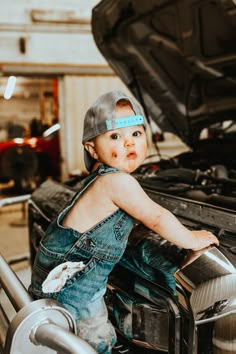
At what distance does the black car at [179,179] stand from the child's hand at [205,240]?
0.02 meters

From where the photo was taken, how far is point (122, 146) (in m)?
1.11

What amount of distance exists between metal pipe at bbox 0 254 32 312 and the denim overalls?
0.10 metres

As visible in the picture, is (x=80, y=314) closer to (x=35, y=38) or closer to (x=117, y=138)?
(x=117, y=138)

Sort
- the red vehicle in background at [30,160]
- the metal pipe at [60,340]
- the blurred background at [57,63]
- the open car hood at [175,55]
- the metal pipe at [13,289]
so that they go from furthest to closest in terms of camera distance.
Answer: the red vehicle in background at [30,160] → the blurred background at [57,63] → the open car hood at [175,55] → the metal pipe at [13,289] → the metal pipe at [60,340]

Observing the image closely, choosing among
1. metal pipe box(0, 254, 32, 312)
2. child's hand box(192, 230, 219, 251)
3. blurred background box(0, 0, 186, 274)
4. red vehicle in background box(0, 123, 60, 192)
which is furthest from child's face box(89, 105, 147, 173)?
red vehicle in background box(0, 123, 60, 192)

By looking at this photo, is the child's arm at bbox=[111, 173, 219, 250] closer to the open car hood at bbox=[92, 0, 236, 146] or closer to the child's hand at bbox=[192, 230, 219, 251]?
the child's hand at bbox=[192, 230, 219, 251]

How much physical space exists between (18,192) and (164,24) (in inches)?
194

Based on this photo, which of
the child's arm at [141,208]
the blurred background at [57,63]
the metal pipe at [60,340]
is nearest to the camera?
the metal pipe at [60,340]

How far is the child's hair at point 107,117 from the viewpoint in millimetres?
1094

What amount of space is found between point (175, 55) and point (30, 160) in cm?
367

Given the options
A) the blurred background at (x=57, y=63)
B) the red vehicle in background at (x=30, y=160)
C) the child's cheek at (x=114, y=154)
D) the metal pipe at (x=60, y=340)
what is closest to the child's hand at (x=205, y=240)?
the child's cheek at (x=114, y=154)

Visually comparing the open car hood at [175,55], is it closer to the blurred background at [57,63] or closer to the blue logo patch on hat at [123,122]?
the blue logo patch on hat at [123,122]

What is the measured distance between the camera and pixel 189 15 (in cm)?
197

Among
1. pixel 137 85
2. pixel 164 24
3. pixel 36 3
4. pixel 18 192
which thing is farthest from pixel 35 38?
pixel 164 24
